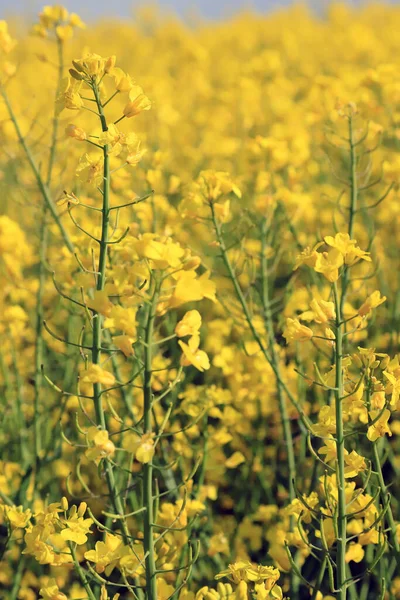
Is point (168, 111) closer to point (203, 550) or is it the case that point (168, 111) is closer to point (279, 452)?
point (279, 452)

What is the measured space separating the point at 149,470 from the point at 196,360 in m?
0.20

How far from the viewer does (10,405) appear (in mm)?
2881

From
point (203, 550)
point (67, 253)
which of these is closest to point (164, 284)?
point (67, 253)

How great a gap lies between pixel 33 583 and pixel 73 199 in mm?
1455

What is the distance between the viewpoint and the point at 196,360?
1336 millimetres

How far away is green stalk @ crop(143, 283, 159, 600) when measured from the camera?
50.9 inches

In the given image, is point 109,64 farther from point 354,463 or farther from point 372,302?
point 354,463

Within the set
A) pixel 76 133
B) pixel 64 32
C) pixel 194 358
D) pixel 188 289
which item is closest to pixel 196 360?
pixel 194 358

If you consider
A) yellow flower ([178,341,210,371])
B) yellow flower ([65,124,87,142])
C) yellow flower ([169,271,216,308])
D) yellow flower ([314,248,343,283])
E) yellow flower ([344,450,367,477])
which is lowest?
yellow flower ([344,450,367,477])

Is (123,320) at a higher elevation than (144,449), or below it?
higher

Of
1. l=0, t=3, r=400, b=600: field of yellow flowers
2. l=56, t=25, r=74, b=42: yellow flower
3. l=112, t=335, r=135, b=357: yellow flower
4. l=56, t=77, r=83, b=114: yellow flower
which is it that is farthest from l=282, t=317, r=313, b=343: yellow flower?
l=56, t=25, r=74, b=42: yellow flower

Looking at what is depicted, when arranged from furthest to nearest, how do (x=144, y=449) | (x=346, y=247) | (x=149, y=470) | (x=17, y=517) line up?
(x=17, y=517)
(x=346, y=247)
(x=149, y=470)
(x=144, y=449)

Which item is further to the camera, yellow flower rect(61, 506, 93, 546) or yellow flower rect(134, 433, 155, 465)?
yellow flower rect(61, 506, 93, 546)

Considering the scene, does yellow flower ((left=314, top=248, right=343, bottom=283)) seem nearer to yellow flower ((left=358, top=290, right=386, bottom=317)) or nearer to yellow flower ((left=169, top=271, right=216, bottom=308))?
yellow flower ((left=358, top=290, right=386, bottom=317))
